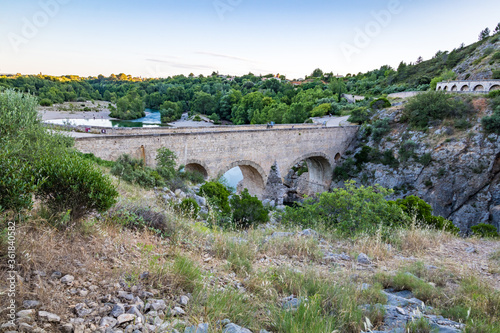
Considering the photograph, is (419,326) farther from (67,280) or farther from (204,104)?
(204,104)

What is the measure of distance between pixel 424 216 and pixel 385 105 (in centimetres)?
1801

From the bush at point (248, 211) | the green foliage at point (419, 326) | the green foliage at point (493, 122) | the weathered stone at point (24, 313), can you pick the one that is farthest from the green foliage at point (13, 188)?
the green foliage at point (493, 122)

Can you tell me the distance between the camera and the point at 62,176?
3.09 metres

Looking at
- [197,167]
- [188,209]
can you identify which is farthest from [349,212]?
[197,167]

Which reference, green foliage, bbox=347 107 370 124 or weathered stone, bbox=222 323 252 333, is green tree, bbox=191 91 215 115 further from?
weathered stone, bbox=222 323 252 333

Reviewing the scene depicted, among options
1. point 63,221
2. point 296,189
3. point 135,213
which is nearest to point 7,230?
point 63,221

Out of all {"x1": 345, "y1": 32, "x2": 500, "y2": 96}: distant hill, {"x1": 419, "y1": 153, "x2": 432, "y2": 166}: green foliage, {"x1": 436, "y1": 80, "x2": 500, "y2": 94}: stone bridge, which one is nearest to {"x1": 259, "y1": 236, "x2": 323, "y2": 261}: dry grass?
{"x1": 419, "y1": 153, "x2": 432, "y2": 166}: green foliage

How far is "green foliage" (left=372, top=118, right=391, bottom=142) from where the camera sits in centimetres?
2161

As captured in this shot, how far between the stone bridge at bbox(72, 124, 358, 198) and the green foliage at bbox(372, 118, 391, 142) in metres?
1.50

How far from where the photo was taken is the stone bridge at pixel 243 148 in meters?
10.4

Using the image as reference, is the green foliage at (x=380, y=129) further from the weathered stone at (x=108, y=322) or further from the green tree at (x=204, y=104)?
the green tree at (x=204, y=104)

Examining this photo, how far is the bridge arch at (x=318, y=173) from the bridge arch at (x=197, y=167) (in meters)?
9.40

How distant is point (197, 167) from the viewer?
13078mm

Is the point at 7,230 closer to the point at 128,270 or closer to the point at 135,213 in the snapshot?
the point at 128,270
